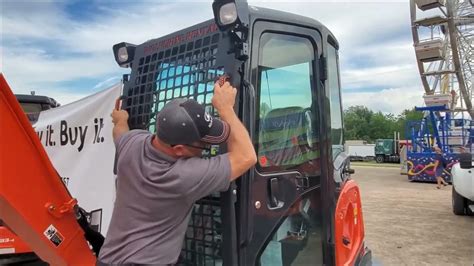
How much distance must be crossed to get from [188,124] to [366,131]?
76.3 metres

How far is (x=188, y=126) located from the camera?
1737mm

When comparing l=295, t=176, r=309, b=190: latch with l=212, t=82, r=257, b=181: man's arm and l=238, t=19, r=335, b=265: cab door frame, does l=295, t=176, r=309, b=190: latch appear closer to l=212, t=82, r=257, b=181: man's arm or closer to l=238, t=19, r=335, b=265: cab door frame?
l=238, t=19, r=335, b=265: cab door frame

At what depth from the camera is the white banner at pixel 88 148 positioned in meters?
3.54

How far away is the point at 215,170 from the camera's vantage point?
1.77m

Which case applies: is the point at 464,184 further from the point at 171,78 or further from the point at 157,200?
the point at 157,200

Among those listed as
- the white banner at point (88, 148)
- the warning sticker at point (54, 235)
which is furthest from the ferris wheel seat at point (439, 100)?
the warning sticker at point (54, 235)

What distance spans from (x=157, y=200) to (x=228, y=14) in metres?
0.89

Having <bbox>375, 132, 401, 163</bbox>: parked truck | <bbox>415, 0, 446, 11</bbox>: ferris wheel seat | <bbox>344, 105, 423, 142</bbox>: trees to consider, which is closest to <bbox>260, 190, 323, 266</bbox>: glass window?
<bbox>415, 0, 446, 11</bbox>: ferris wheel seat

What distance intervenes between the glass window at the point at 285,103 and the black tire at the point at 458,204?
7.88 meters

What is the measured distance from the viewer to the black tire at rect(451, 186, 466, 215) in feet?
29.4

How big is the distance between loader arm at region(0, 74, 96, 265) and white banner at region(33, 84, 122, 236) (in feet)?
4.34

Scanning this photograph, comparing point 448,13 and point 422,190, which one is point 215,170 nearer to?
point 422,190

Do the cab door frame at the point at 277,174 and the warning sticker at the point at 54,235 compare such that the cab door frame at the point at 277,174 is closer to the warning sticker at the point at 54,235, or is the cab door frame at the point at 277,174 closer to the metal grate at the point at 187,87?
the metal grate at the point at 187,87

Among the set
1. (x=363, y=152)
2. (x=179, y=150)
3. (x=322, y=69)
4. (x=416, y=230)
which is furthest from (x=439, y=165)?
(x=363, y=152)
